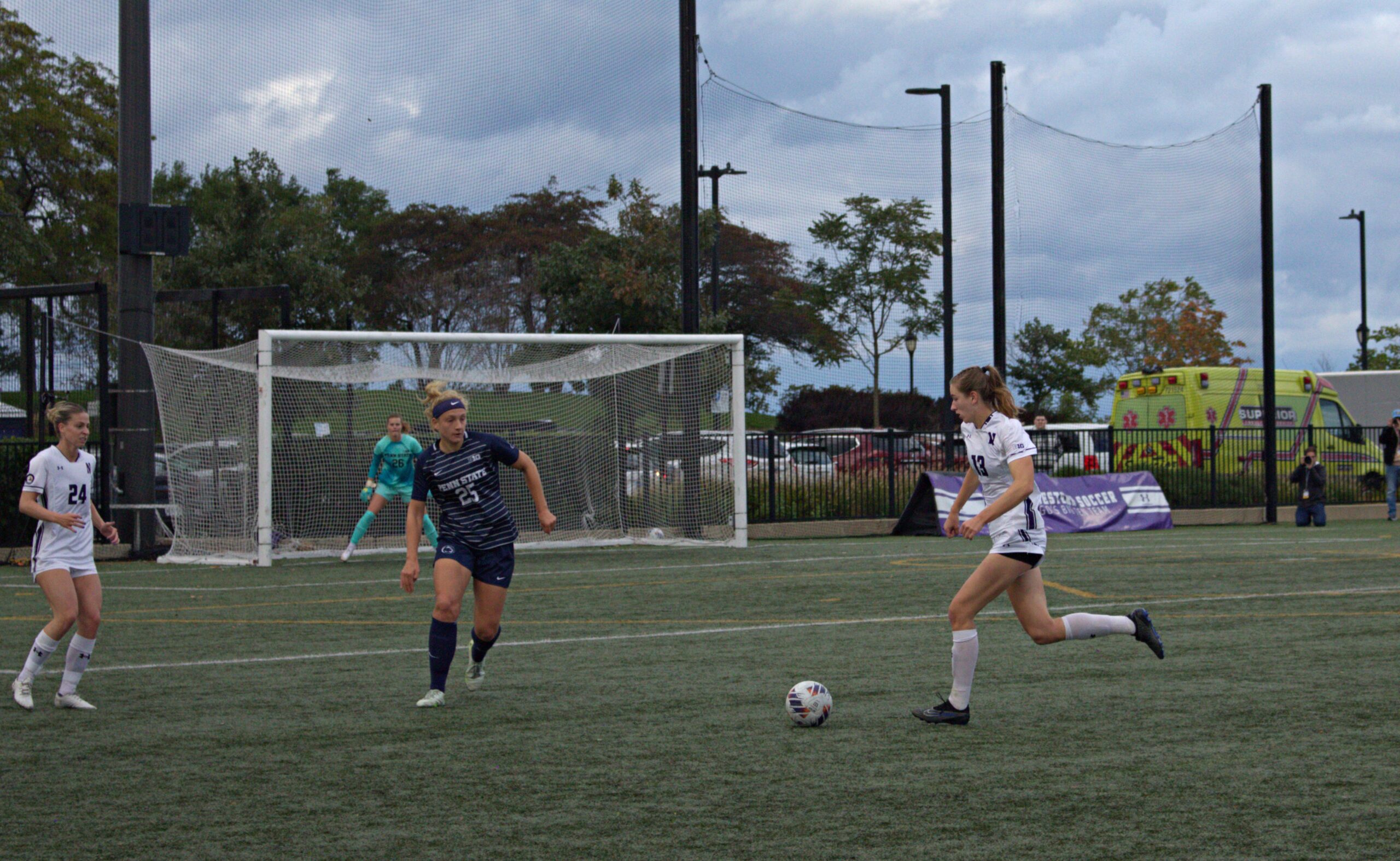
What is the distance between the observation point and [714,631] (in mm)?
10352

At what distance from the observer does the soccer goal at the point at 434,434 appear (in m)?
17.1

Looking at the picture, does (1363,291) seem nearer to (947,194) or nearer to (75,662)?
(947,194)

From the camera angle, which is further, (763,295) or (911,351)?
(763,295)

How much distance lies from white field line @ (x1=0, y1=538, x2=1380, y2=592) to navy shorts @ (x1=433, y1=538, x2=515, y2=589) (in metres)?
7.07

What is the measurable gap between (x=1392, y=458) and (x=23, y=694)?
73.9 ft

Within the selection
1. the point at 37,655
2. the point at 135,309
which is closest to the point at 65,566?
the point at 37,655

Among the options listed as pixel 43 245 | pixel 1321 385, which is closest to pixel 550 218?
pixel 43 245

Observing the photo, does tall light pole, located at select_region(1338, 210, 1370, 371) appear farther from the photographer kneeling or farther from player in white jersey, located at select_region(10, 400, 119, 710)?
player in white jersey, located at select_region(10, 400, 119, 710)

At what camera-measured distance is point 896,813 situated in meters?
4.93

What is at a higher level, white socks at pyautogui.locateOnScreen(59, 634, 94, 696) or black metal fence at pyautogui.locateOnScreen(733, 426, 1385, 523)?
black metal fence at pyautogui.locateOnScreen(733, 426, 1385, 523)

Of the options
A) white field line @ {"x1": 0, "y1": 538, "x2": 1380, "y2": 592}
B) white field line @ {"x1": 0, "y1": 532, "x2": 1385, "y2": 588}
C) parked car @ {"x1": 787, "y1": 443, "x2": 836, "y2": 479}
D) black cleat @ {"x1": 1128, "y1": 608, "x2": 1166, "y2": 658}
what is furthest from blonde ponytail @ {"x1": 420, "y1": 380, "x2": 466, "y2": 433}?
parked car @ {"x1": 787, "y1": 443, "x2": 836, "y2": 479}

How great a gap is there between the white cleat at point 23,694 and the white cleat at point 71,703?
5.3 inches

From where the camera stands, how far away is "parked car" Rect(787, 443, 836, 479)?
2191 cm

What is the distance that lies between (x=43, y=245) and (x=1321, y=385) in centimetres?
3342
